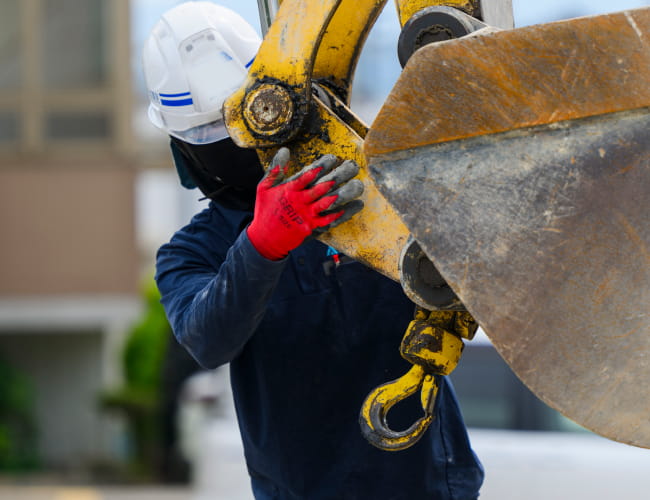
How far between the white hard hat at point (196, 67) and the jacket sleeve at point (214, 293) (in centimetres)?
25

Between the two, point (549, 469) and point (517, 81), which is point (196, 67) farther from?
point (549, 469)

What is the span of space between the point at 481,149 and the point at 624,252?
25 cm

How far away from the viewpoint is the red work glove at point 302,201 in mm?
1701

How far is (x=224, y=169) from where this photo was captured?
2.12 meters

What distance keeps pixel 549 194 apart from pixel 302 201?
1.32 feet

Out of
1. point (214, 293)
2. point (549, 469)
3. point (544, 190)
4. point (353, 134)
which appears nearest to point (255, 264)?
point (214, 293)

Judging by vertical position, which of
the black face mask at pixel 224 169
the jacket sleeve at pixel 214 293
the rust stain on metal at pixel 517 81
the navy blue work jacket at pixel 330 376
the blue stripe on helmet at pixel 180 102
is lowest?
the navy blue work jacket at pixel 330 376

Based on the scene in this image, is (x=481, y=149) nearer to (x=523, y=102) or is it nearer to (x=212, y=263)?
(x=523, y=102)

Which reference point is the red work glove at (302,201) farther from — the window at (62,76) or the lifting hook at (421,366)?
the window at (62,76)

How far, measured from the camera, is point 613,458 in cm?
453

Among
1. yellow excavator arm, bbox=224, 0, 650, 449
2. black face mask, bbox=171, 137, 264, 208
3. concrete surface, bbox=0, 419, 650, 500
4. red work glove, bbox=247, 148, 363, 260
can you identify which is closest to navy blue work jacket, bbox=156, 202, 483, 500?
black face mask, bbox=171, 137, 264, 208

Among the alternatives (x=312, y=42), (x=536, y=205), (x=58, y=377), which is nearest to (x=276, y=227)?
(x=312, y=42)

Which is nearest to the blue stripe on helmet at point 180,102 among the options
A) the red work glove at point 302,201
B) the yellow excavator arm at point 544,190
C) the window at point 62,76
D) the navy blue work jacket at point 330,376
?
the navy blue work jacket at point 330,376

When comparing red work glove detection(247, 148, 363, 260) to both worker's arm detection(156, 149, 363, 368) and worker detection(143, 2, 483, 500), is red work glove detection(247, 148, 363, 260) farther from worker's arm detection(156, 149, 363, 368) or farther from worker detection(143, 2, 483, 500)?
worker detection(143, 2, 483, 500)
